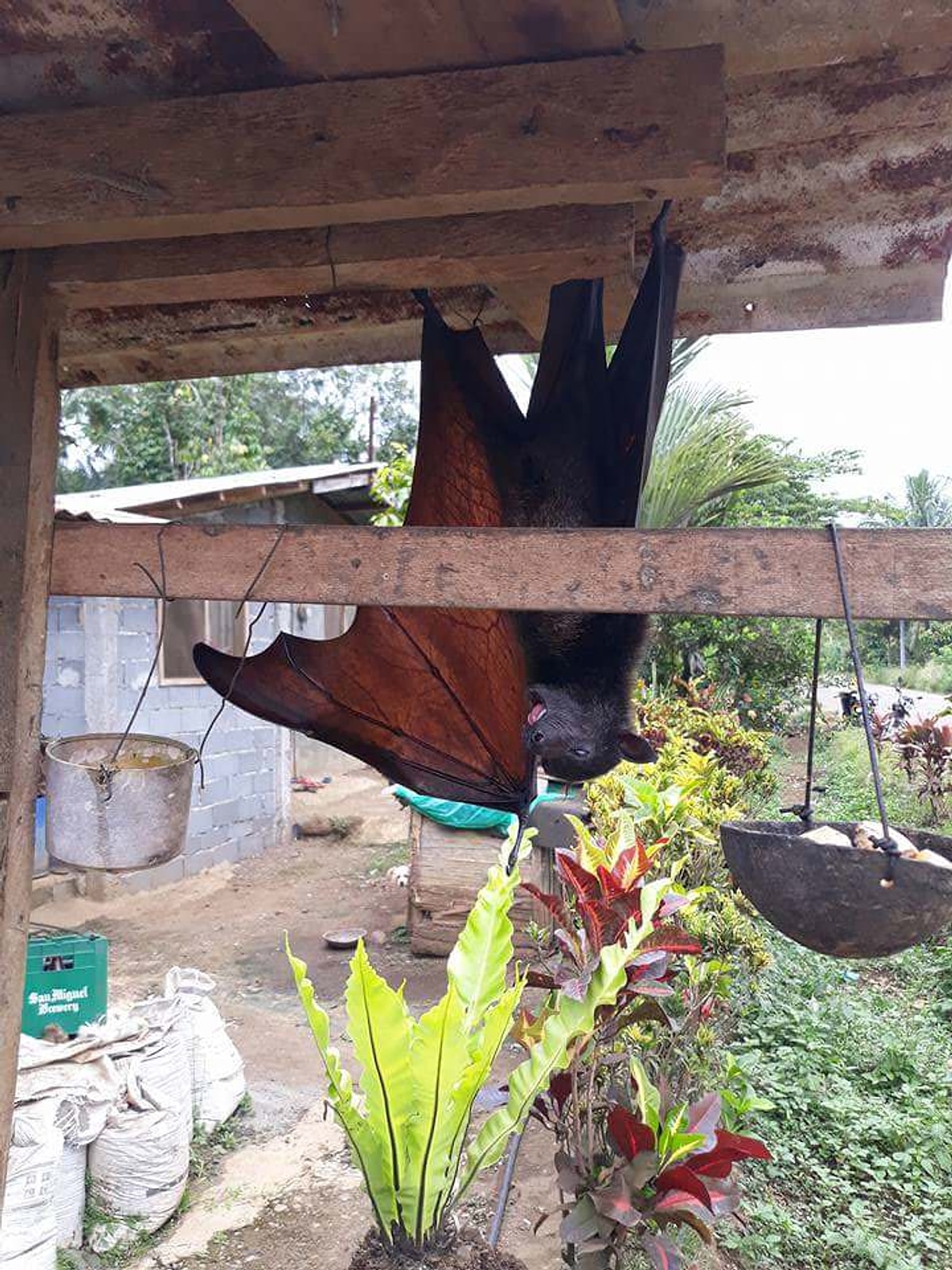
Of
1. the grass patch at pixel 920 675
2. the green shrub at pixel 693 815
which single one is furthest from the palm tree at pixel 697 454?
the grass patch at pixel 920 675

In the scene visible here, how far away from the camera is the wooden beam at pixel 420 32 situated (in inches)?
57.5

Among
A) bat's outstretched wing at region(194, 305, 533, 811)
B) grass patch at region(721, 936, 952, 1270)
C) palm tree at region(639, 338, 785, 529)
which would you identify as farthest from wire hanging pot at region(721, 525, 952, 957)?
palm tree at region(639, 338, 785, 529)

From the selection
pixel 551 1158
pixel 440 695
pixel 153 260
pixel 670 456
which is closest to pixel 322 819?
pixel 670 456

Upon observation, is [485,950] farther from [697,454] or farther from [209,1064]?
[697,454]

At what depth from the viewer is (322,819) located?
1180 cm

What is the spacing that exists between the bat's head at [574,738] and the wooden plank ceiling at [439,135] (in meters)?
1.21

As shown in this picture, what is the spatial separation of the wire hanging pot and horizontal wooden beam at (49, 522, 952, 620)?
0.06 metres

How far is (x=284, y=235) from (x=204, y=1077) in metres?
4.25

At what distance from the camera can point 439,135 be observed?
5.19 feet

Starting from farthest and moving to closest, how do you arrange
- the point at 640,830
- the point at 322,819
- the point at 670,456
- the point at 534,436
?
the point at 322,819 → the point at 670,456 → the point at 640,830 → the point at 534,436

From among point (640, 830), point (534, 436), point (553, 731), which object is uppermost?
point (534, 436)

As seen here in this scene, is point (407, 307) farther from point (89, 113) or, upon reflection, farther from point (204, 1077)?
point (204, 1077)

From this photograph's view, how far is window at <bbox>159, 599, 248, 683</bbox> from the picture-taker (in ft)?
31.7

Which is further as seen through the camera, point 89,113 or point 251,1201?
point 251,1201
